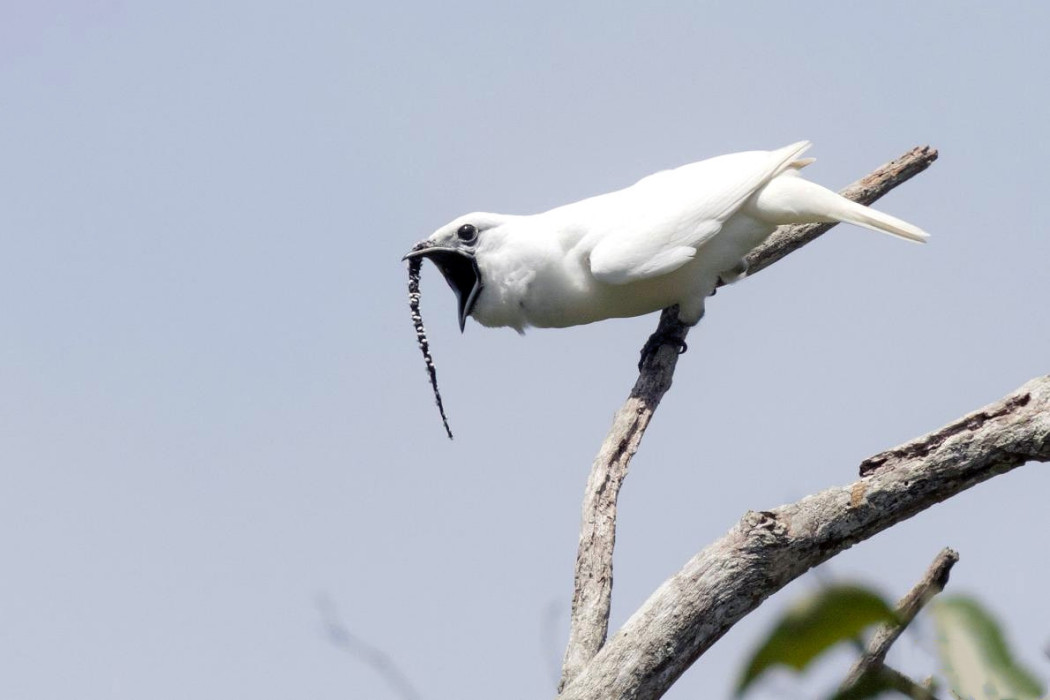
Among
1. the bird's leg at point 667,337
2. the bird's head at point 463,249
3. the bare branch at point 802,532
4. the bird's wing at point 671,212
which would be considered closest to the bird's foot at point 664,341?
the bird's leg at point 667,337

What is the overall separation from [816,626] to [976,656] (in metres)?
0.13

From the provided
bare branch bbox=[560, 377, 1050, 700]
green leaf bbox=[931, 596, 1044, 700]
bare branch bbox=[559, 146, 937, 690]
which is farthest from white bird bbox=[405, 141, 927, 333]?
green leaf bbox=[931, 596, 1044, 700]

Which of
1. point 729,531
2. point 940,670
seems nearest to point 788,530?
point 729,531

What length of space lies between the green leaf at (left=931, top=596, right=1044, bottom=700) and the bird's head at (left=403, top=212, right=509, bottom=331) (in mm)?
5056

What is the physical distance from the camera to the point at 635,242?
18.2ft

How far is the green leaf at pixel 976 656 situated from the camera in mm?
818

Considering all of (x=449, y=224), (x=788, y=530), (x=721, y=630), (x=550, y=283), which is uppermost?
(x=449, y=224)

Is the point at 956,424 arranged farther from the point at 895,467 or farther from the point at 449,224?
the point at 449,224

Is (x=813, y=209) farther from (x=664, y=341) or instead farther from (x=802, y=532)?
(x=802, y=532)

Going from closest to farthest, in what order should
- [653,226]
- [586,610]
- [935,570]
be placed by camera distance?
[935,570] → [586,610] → [653,226]

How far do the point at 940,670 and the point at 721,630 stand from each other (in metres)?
2.60

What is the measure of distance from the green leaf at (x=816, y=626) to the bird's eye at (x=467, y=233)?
17.0 feet

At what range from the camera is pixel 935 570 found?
2.68 m

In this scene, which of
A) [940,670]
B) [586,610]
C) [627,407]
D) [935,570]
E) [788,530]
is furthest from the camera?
[627,407]
